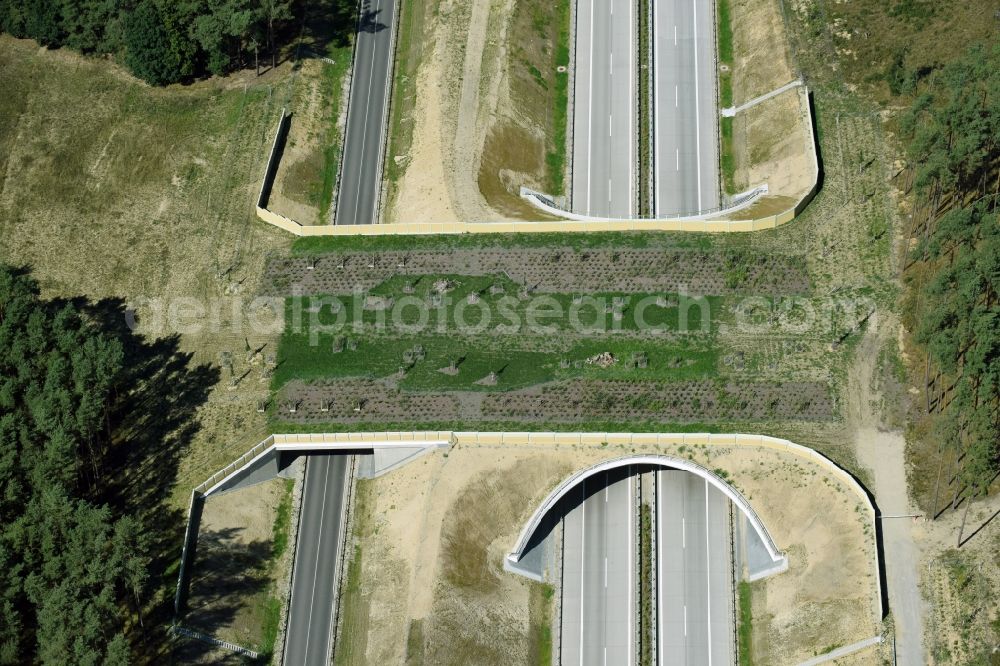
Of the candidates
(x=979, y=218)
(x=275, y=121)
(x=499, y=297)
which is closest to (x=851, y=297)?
(x=979, y=218)

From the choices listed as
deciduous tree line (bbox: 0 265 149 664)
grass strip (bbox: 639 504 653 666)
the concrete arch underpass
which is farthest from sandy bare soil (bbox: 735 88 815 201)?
deciduous tree line (bbox: 0 265 149 664)

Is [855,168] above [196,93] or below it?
below

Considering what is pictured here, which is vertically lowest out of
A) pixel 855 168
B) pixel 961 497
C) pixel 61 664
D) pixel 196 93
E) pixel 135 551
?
pixel 61 664

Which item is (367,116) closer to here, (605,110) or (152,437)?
(605,110)

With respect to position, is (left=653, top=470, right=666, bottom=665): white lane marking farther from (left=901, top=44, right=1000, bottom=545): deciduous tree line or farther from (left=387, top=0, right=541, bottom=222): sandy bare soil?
(left=387, top=0, right=541, bottom=222): sandy bare soil

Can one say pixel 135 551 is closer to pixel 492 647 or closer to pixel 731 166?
pixel 492 647

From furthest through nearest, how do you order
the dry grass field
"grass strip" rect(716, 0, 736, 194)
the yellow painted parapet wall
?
"grass strip" rect(716, 0, 736, 194) < the yellow painted parapet wall < the dry grass field

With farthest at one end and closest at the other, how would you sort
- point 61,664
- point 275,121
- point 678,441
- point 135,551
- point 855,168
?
point 275,121, point 855,168, point 678,441, point 135,551, point 61,664
